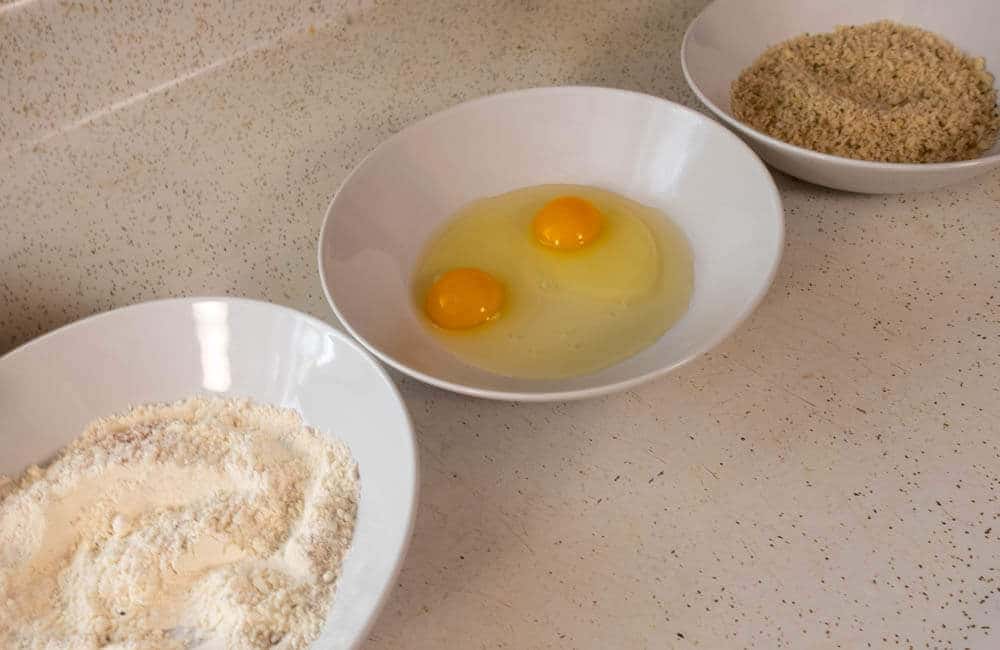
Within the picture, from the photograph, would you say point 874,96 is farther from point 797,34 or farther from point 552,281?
point 552,281

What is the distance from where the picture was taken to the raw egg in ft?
3.22

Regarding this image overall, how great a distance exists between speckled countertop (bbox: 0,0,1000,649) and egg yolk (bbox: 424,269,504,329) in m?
0.09

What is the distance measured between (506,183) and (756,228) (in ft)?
1.25

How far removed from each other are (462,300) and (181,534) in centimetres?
41

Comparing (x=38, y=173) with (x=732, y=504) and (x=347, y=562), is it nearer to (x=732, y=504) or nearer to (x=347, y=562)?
(x=347, y=562)

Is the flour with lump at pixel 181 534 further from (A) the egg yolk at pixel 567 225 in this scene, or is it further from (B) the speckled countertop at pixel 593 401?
(A) the egg yolk at pixel 567 225

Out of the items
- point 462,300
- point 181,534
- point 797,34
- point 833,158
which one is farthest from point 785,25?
point 181,534

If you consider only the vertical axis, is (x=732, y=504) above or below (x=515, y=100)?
below

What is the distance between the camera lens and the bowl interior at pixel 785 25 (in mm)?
1265

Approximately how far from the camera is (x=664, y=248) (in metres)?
1.09

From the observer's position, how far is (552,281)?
3.56 ft

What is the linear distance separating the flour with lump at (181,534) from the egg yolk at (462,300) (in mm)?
222

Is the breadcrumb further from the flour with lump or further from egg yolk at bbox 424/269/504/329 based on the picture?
the flour with lump

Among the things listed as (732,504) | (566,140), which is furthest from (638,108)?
(732,504)
